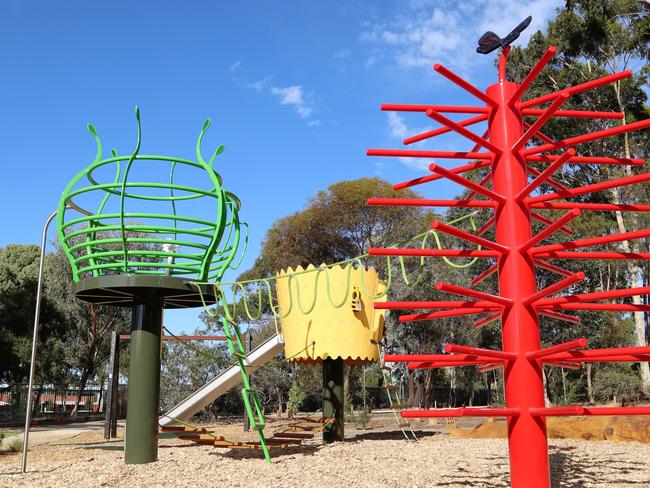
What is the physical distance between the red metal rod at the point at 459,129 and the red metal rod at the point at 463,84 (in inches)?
8.7

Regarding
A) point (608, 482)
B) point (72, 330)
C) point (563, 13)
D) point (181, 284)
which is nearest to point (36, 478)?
point (181, 284)

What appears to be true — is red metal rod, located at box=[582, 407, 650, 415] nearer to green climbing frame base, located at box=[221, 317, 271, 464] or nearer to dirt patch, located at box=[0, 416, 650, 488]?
dirt patch, located at box=[0, 416, 650, 488]

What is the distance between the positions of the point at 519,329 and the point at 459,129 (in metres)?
0.95

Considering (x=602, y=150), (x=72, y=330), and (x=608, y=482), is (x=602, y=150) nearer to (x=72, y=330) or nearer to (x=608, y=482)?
(x=608, y=482)

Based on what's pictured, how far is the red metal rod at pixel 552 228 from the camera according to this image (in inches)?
87.6

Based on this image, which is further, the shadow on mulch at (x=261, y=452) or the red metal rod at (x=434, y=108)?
the shadow on mulch at (x=261, y=452)

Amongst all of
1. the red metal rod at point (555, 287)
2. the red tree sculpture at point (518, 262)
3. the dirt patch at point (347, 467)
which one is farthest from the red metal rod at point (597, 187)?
the dirt patch at point (347, 467)

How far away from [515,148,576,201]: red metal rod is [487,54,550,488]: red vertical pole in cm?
9

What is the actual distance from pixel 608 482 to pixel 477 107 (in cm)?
433

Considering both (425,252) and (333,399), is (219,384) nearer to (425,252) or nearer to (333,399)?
(333,399)

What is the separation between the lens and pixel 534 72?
8.99 ft

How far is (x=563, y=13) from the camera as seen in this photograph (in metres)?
26.0

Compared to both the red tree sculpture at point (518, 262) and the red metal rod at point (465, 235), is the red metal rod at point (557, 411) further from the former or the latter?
the red metal rod at point (465, 235)

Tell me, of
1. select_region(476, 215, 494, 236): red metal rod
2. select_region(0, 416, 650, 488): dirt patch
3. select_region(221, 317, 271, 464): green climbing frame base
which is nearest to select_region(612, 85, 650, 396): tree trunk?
select_region(0, 416, 650, 488): dirt patch
